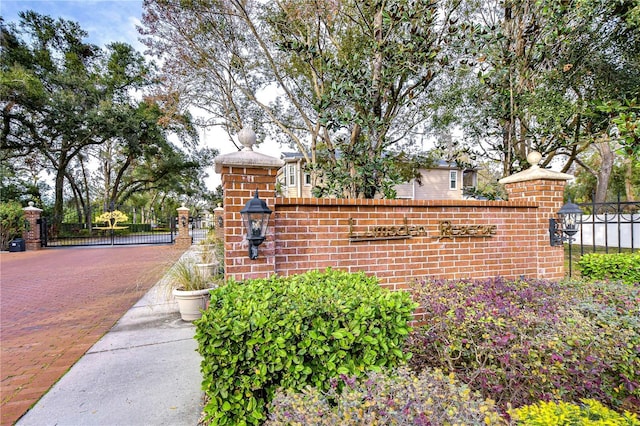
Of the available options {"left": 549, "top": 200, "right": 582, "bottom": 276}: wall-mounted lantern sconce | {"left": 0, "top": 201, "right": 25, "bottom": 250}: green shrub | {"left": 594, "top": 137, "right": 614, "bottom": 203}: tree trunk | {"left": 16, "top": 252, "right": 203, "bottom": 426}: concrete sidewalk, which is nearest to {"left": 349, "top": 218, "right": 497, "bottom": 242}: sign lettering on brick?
{"left": 549, "top": 200, "right": 582, "bottom": 276}: wall-mounted lantern sconce

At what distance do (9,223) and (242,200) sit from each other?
50.3ft

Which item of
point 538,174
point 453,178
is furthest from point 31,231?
point 453,178

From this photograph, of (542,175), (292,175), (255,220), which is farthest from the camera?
(292,175)

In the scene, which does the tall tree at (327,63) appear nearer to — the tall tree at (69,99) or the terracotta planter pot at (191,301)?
the terracotta planter pot at (191,301)

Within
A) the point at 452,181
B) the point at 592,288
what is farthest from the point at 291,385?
the point at 452,181

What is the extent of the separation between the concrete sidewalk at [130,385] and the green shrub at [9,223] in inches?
524

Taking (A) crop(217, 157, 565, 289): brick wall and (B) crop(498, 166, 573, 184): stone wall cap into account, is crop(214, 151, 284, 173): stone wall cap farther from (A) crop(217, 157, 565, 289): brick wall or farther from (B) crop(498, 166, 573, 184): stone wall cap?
(B) crop(498, 166, 573, 184): stone wall cap

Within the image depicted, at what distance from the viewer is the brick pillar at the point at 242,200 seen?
2854 millimetres

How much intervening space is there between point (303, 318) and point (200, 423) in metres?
1.17

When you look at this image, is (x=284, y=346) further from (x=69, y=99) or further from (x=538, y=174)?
(x=69, y=99)

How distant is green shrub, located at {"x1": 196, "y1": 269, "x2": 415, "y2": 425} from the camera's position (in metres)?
1.79

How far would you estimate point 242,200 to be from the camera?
2.90 meters

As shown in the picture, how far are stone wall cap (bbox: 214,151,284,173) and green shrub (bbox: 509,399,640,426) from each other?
2.46 m

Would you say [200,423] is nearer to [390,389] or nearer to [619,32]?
[390,389]
